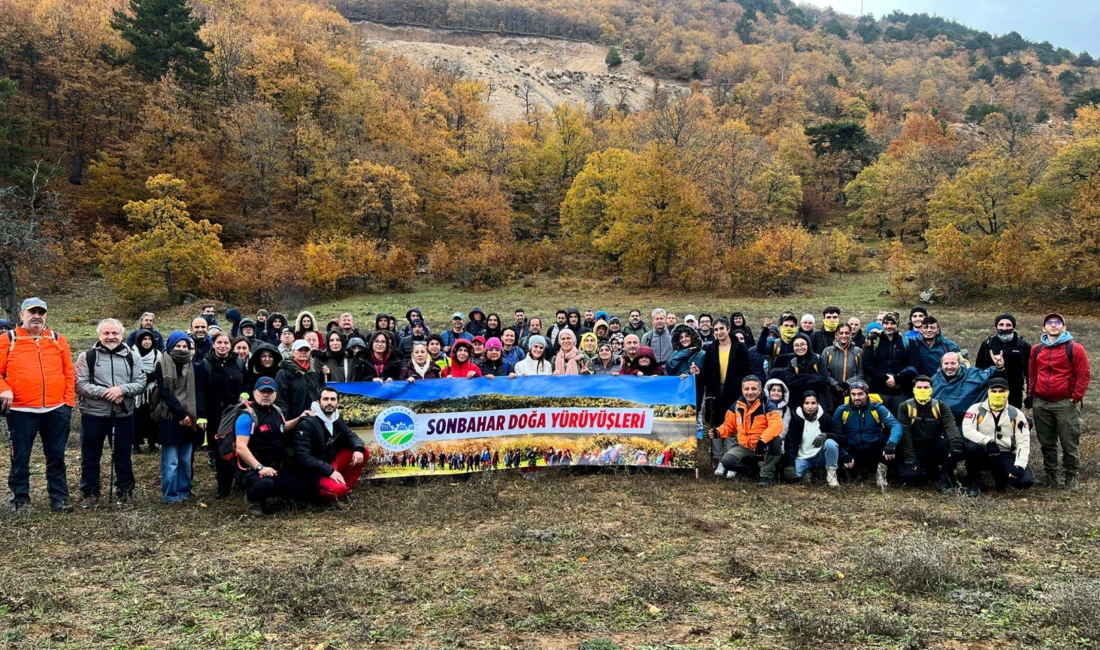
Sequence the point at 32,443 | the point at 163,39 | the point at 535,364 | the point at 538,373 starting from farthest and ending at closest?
the point at 163,39 < the point at 535,364 < the point at 538,373 < the point at 32,443

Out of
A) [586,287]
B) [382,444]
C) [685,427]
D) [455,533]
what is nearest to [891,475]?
[685,427]

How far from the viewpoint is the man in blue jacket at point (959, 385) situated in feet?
26.3

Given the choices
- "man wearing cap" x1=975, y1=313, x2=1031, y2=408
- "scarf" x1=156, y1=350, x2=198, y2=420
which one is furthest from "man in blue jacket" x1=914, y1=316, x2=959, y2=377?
"scarf" x1=156, y1=350, x2=198, y2=420

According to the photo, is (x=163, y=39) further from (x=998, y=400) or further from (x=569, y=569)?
(x=998, y=400)

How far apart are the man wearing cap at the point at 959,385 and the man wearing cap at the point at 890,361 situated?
0.56m

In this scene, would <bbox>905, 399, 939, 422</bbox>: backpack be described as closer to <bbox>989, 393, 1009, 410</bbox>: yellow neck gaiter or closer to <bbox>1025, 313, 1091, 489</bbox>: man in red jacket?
<bbox>989, 393, 1009, 410</bbox>: yellow neck gaiter

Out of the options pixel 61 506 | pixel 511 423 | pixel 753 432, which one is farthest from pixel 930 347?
pixel 61 506

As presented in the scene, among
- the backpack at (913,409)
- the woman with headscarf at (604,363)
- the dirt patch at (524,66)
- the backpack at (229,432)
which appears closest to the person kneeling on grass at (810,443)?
the backpack at (913,409)

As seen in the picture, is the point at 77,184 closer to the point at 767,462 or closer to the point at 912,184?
the point at 767,462

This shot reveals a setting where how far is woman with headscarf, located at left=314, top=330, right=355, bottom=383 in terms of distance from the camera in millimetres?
8875

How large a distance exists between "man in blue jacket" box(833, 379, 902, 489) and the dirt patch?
8871 cm

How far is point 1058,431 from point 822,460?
2.84 metres

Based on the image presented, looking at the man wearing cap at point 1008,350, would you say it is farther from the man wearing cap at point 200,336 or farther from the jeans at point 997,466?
the man wearing cap at point 200,336

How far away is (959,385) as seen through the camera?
8.15 metres
